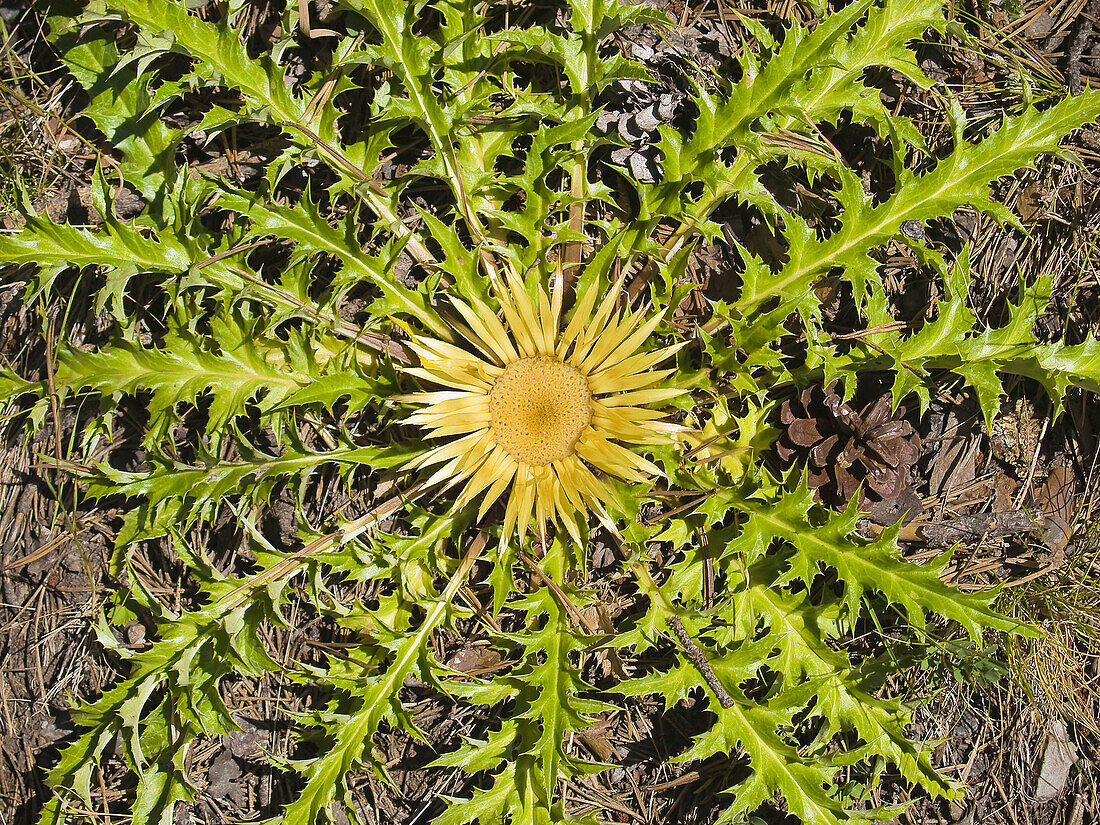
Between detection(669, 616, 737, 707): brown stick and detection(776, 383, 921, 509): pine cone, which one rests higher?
detection(776, 383, 921, 509): pine cone

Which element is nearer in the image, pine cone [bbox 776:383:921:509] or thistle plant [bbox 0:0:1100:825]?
thistle plant [bbox 0:0:1100:825]

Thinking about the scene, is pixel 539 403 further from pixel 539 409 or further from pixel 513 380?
pixel 513 380

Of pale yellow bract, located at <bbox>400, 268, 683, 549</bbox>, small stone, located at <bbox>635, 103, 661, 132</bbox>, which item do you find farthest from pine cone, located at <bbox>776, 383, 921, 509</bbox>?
small stone, located at <bbox>635, 103, 661, 132</bbox>

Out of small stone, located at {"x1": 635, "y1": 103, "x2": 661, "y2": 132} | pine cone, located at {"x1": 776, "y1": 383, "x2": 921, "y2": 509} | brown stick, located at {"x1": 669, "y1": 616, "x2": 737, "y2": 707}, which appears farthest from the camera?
small stone, located at {"x1": 635, "y1": 103, "x2": 661, "y2": 132}

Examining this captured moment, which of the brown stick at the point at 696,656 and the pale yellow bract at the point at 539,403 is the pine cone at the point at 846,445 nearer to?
the pale yellow bract at the point at 539,403

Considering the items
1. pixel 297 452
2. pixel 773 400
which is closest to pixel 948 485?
pixel 773 400

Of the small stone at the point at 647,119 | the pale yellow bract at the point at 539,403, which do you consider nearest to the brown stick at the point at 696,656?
the pale yellow bract at the point at 539,403

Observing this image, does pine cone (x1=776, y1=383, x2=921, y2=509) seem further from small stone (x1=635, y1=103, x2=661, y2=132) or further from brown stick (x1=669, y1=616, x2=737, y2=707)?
small stone (x1=635, y1=103, x2=661, y2=132)
